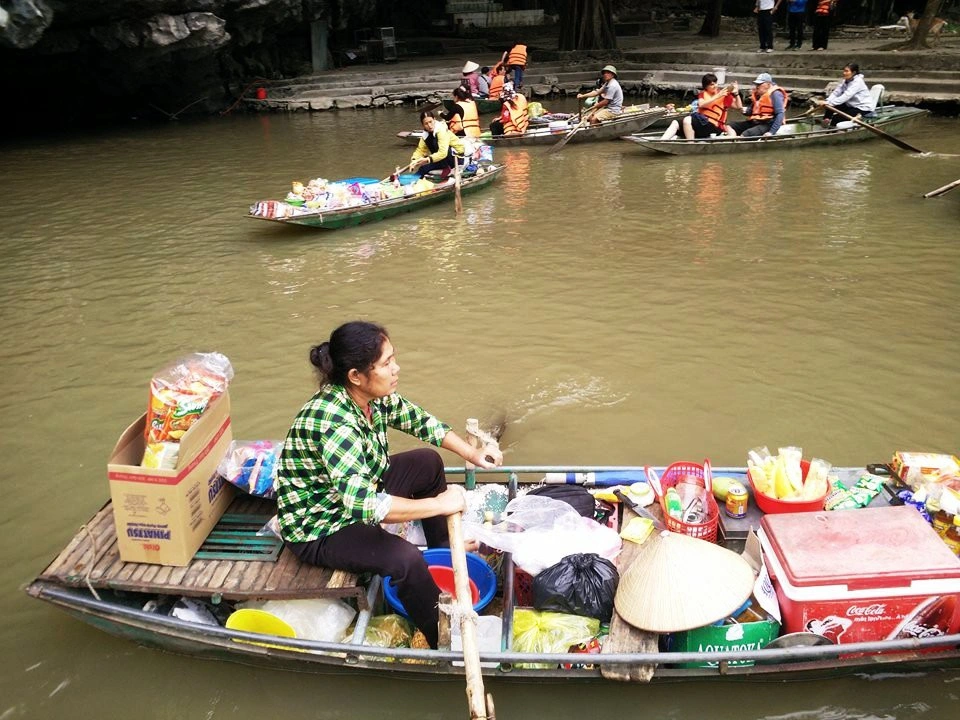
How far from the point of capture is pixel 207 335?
6570 mm

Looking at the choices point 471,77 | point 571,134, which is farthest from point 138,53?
point 571,134

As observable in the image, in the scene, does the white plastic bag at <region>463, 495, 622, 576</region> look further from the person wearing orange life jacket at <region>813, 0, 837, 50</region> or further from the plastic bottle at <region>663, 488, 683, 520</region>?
the person wearing orange life jacket at <region>813, 0, 837, 50</region>

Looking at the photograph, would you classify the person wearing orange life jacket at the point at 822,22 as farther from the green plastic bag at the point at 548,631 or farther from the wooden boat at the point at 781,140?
the green plastic bag at the point at 548,631

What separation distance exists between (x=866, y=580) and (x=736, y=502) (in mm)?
735

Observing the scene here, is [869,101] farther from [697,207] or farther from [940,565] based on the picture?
[940,565]

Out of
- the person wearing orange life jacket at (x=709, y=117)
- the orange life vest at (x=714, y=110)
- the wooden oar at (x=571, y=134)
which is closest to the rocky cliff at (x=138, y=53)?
the wooden oar at (x=571, y=134)

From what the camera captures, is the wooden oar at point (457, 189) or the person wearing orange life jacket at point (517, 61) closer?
the wooden oar at point (457, 189)

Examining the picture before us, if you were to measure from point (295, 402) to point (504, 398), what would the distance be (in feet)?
4.75

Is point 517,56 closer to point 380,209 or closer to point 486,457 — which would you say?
point 380,209

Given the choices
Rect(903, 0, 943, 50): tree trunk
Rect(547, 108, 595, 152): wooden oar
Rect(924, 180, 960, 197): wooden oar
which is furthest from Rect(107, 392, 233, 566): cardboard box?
Rect(903, 0, 943, 50): tree trunk

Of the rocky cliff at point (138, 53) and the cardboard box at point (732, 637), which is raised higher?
the rocky cliff at point (138, 53)

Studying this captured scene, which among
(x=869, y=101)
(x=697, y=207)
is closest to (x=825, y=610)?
(x=697, y=207)

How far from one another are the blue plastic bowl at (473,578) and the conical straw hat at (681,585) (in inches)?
21.9

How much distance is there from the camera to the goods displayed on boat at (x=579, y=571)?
2844mm
